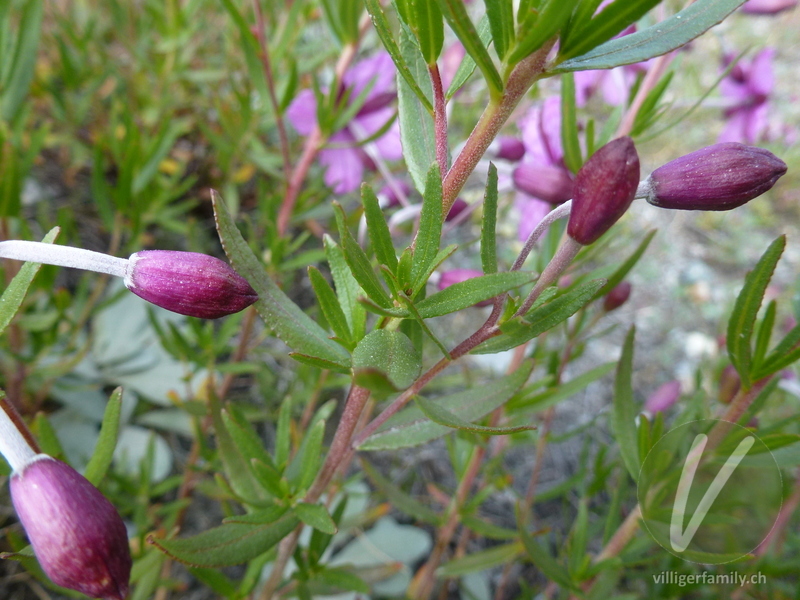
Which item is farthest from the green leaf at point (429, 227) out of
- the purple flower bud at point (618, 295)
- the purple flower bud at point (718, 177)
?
the purple flower bud at point (618, 295)

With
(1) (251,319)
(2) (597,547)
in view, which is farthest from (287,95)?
(2) (597,547)

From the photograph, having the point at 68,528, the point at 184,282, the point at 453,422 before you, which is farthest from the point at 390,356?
the point at 68,528

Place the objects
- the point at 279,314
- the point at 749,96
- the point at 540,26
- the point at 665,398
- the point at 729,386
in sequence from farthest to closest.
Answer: the point at 749,96 < the point at 665,398 < the point at 729,386 < the point at 279,314 < the point at 540,26

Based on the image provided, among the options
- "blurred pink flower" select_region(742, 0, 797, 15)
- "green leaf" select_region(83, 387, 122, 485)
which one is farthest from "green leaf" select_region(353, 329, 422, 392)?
"blurred pink flower" select_region(742, 0, 797, 15)

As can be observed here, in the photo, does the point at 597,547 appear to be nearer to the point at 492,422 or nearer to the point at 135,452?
the point at 492,422

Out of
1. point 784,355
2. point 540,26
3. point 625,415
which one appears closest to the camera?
point 540,26

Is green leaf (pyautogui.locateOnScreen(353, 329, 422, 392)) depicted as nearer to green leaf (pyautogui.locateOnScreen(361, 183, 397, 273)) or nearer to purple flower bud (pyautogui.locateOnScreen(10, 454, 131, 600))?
green leaf (pyautogui.locateOnScreen(361, 183, 397, 273))

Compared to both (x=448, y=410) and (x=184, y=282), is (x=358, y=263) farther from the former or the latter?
(x=448, y=410)
